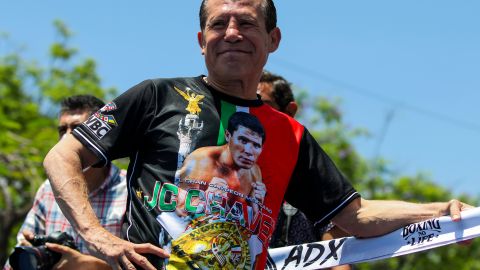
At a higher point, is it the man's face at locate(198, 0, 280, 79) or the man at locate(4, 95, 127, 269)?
the man's face at locate(198, 0, 280, 79)

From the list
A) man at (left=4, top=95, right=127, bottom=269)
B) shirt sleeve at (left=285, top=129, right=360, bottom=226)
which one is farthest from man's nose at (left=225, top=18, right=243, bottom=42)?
man at (left=4, top=95, right=127, bottom=269)

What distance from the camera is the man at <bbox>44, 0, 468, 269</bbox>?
129 inches

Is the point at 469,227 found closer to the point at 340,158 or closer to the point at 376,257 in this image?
the point at 376,257

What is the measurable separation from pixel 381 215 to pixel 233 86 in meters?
0.92

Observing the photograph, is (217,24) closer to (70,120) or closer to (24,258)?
(24,258)

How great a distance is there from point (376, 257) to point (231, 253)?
0.90 meters

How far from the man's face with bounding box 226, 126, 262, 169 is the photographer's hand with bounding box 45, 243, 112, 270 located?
3.79ft

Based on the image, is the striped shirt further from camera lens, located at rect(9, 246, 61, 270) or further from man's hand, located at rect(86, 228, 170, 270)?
man's hand, located at rect(86, 228, 170, 270)

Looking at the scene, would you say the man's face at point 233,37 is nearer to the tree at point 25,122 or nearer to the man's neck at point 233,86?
the man's neck at point 233,86

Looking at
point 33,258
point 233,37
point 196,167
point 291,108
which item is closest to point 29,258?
point 33,258

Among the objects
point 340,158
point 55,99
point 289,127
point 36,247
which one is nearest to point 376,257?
point 289,127

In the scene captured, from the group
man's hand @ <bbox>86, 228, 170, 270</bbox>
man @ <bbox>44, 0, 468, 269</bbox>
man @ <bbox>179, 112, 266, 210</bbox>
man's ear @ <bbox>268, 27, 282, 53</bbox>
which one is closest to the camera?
man's hand @ <bbox>86, 228, 170, 270</bbox>

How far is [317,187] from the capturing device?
3902 millimetres

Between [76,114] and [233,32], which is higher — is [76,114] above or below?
below
